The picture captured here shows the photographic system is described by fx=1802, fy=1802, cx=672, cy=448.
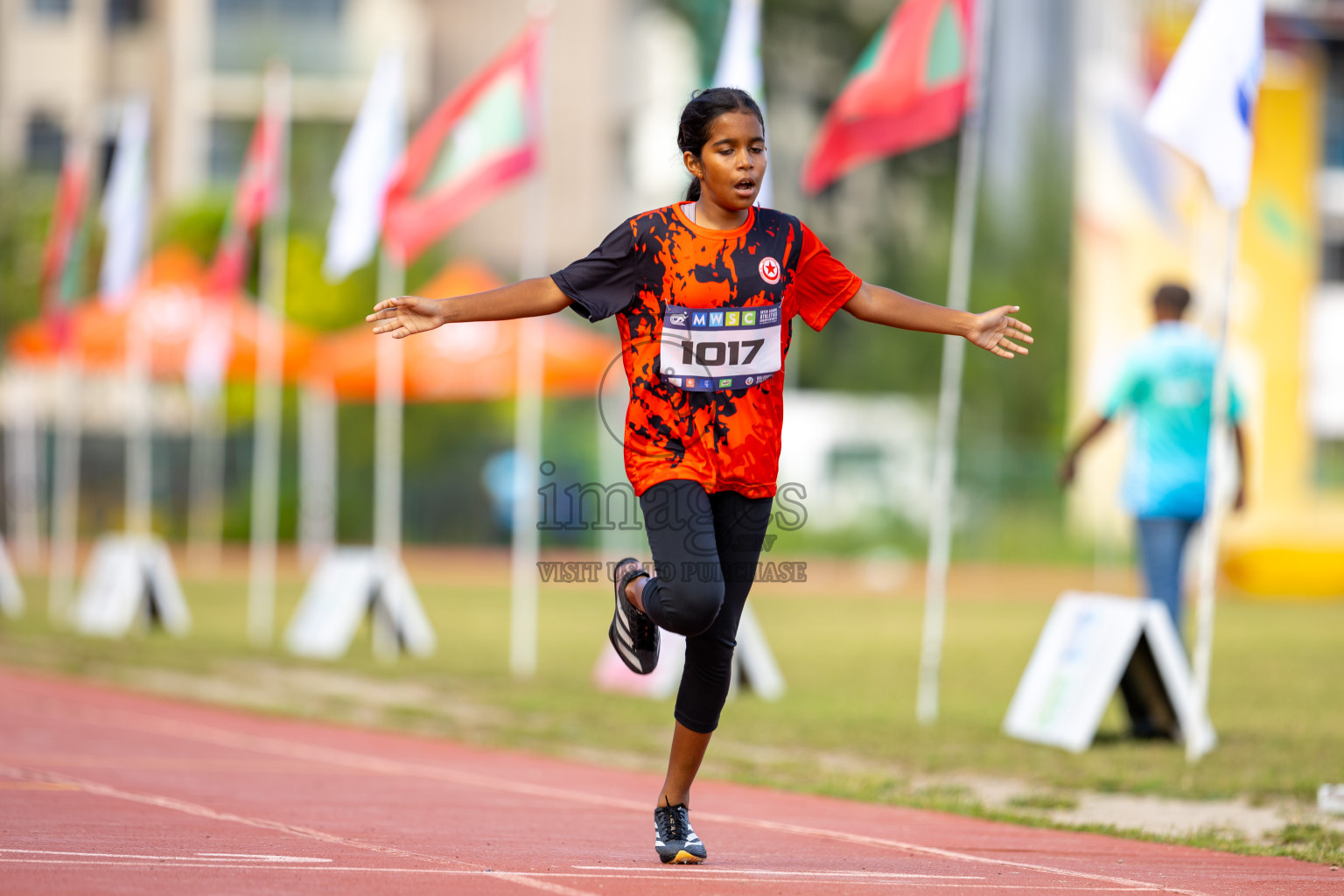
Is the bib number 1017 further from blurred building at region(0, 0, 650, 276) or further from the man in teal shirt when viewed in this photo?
blurred building at region(0, 0, 650, 276)

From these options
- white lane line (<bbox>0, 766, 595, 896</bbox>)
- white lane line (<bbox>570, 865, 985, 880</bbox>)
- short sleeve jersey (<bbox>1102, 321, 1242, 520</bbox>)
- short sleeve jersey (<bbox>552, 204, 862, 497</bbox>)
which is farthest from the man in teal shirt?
white lane line (<bbox>0, 766, 595, 896</bbox>)

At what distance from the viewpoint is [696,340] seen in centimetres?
541

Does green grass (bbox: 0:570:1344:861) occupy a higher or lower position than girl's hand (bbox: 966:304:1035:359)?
lower

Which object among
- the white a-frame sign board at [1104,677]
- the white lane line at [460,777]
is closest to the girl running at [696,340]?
the white lane line at [460,777]

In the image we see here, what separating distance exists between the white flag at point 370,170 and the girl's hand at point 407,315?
969cm

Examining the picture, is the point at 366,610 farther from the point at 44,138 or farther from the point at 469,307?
the point at 44,138

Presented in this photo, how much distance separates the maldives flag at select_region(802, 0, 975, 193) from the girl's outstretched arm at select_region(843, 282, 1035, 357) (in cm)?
502

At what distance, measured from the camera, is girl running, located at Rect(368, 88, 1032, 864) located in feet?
17.6

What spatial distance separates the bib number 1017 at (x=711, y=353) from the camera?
541 cm

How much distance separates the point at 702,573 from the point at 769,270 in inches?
37.5

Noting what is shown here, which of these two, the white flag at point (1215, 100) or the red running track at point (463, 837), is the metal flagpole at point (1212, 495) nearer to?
the white flag at point (1215, 100)

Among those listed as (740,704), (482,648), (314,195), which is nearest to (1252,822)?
(740,704)

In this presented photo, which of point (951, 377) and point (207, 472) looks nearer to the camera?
point (951, 377)

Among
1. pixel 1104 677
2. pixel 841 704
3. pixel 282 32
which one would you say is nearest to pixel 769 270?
pixel 1104 677
